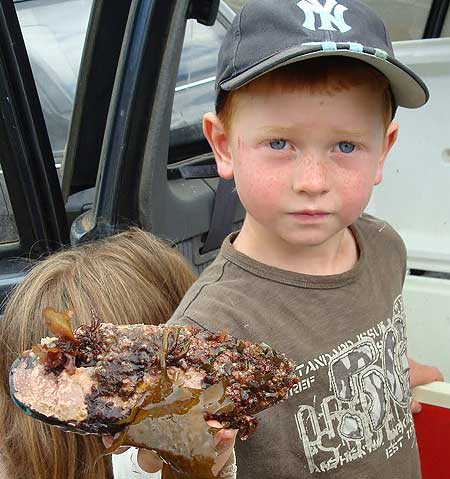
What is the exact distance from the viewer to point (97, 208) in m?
2.08

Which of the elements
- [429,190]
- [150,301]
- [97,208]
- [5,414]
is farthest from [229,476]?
[429,190]

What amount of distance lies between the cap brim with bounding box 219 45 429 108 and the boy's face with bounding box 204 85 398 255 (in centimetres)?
4

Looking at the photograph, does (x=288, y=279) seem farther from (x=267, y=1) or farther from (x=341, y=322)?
(x=267, y=1)

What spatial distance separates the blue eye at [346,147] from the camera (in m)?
1.20

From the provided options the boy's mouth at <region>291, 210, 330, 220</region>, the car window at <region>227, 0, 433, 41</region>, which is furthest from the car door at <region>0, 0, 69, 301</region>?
the car window at <region>227, 0, 433, 41</region>

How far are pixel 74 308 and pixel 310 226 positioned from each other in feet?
1.79

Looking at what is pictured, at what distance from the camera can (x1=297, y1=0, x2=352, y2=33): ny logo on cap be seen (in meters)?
1.18

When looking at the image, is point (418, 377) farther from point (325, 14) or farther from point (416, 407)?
point (325, 14)

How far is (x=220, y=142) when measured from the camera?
4.27 ft

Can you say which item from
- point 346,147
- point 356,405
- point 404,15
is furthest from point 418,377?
point 404,15

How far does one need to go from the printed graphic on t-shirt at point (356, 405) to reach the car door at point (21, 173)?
101 cm

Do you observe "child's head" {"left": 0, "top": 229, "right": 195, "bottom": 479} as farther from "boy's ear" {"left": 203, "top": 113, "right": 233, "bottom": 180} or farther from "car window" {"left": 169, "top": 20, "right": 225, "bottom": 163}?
"car window" {"left": 169, "top": 20, "right": 225, "bottom": 163}

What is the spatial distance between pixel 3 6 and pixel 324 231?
41.9 inches

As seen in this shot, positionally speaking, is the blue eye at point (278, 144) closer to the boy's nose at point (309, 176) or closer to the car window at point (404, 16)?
the boy's nose at point (309, 176)
